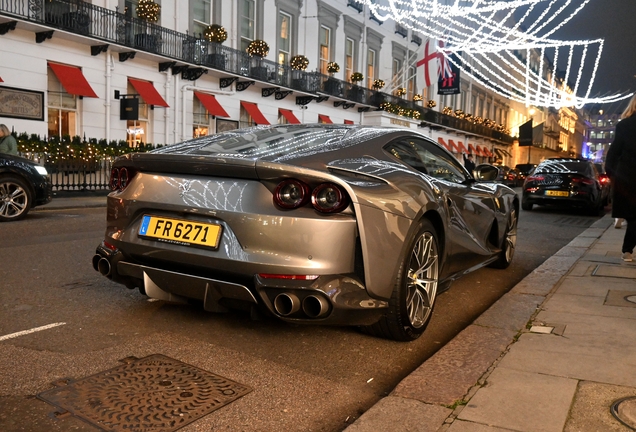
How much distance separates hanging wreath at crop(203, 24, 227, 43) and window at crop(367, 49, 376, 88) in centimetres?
1525

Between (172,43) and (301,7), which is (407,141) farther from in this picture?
(301,7)

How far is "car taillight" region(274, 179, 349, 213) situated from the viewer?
3.18 metres

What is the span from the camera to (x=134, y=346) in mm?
3451

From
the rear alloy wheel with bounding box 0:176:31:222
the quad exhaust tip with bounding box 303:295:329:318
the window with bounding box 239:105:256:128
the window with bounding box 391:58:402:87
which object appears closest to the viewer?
the quad exhaust tip with bounding box 303:295:329:318

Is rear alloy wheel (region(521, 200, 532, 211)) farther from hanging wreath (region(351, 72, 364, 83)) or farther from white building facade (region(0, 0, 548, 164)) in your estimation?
hanging wreath (region(351, 72, 364, 83))

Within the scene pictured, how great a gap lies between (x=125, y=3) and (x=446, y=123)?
30082 millimetres

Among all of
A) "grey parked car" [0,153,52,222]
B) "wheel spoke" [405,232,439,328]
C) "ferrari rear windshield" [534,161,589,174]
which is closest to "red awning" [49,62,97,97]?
"grey parked car" [0,153,52,222]

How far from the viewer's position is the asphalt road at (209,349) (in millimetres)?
2689

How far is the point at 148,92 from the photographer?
2103cm

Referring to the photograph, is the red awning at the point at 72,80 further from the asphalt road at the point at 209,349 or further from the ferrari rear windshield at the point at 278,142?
the ferrari rear windshield at the point at 278,142

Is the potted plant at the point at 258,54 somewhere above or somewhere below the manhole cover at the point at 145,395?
above

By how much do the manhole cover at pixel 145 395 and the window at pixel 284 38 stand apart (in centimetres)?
2647

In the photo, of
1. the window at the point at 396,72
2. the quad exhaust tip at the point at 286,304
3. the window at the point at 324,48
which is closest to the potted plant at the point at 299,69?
the window at the point at 324,48

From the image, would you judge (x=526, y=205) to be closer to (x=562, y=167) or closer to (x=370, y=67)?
(x=562, y=167)
